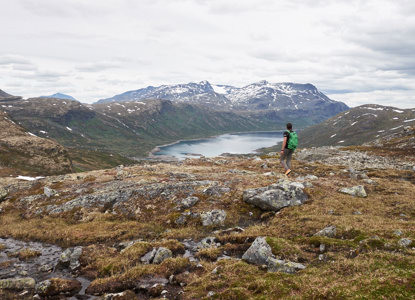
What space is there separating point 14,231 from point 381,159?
63.2 m

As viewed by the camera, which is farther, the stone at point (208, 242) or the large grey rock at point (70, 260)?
the stone at point (208, 242)

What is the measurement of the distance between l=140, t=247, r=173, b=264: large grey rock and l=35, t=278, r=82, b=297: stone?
11.4 feet

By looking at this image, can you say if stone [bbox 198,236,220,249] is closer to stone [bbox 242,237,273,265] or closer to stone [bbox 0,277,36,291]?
stone [bbox 242,237,273,265]

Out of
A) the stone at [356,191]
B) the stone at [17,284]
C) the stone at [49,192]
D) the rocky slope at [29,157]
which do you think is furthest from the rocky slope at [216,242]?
the rocky slope at [29,157]

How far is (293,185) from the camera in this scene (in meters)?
23.0

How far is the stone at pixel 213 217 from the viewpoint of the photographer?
2031 cm

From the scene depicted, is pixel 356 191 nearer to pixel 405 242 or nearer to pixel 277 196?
pixel 277 196

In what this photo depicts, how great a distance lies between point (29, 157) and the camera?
17712 cm

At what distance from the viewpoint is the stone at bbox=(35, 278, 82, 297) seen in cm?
1202

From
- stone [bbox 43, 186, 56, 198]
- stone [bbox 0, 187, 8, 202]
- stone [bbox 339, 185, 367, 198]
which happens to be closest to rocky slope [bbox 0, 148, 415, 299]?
stone [bbox 339, 185, 367, 198]

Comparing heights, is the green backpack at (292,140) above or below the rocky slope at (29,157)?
above

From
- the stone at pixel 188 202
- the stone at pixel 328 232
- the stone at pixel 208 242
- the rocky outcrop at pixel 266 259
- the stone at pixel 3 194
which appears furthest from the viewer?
the stone at pixel 3 194

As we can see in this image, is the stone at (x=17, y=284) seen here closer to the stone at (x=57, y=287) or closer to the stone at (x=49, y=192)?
the stone at (x=57, y=287)

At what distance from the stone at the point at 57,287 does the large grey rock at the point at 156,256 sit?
11.4 ft
